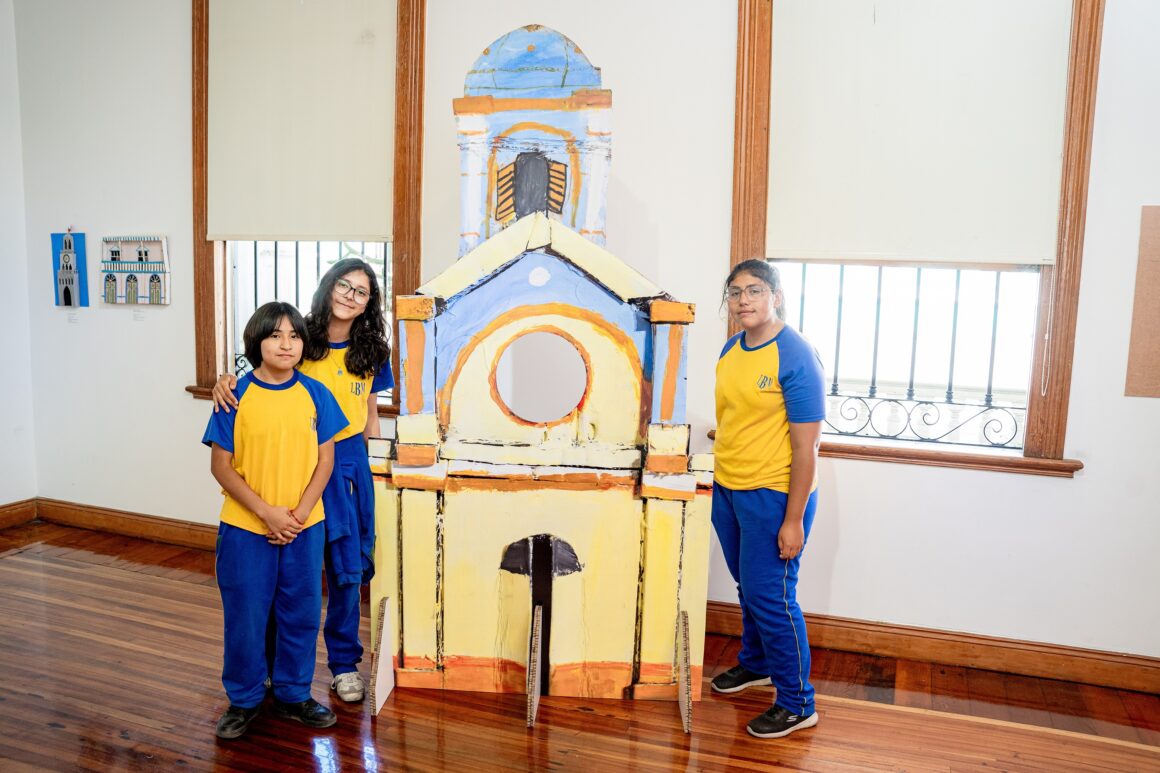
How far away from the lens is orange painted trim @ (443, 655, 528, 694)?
2.43m

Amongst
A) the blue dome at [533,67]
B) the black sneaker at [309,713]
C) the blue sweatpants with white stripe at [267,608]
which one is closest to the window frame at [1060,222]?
the blue dome at [533,67]

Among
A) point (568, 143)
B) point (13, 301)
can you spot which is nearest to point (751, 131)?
point (568, 143)

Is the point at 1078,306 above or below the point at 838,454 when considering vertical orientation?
above

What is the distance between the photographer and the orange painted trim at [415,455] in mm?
2336

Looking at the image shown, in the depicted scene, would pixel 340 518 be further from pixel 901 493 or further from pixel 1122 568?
pixel 1122 568

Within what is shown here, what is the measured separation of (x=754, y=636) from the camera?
2.56 m

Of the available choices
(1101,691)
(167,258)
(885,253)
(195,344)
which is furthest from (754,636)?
(167,258)

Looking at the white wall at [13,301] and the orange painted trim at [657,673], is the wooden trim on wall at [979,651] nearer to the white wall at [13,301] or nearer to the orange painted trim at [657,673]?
the orange painted trim at [657,673]

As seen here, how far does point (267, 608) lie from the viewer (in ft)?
7.11

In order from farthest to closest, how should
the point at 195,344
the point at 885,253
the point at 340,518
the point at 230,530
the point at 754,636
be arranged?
the point at 195,344, the point at 885,253, the point at 754,636, the point at 340,518, the point at 230,530

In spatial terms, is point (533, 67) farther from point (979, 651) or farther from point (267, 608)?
point (979, 651)

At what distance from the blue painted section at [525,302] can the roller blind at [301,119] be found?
1.25m

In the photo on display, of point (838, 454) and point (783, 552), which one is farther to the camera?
point (838, 454)

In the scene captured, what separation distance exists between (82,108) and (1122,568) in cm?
509
